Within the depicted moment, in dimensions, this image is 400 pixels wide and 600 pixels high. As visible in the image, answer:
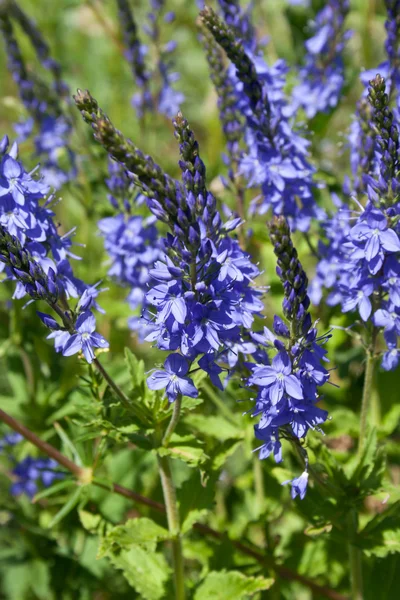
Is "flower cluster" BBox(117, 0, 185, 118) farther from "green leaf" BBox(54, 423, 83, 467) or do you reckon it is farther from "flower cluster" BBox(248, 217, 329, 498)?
"flower cluster" BBox(248, 217, 329, 498)

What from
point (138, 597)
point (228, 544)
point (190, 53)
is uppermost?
→ point (190, 53)

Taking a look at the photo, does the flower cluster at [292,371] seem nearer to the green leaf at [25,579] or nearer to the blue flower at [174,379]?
the blue flower at [174,379]

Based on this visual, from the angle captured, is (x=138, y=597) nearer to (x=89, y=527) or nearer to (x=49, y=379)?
(x=89, y=527)

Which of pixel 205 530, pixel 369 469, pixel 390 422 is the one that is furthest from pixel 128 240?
pixel 390 422

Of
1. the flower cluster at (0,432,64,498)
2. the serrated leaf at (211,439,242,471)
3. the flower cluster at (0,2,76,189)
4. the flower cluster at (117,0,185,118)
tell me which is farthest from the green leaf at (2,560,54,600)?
the flower cluster at (117,0,185,118)

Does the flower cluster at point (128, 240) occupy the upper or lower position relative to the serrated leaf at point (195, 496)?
upper

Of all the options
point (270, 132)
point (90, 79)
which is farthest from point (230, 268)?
point (90, 79)

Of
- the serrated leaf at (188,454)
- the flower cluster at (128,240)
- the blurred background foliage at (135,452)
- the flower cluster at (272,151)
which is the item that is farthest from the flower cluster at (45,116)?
the serrated leaf at (188,454)
